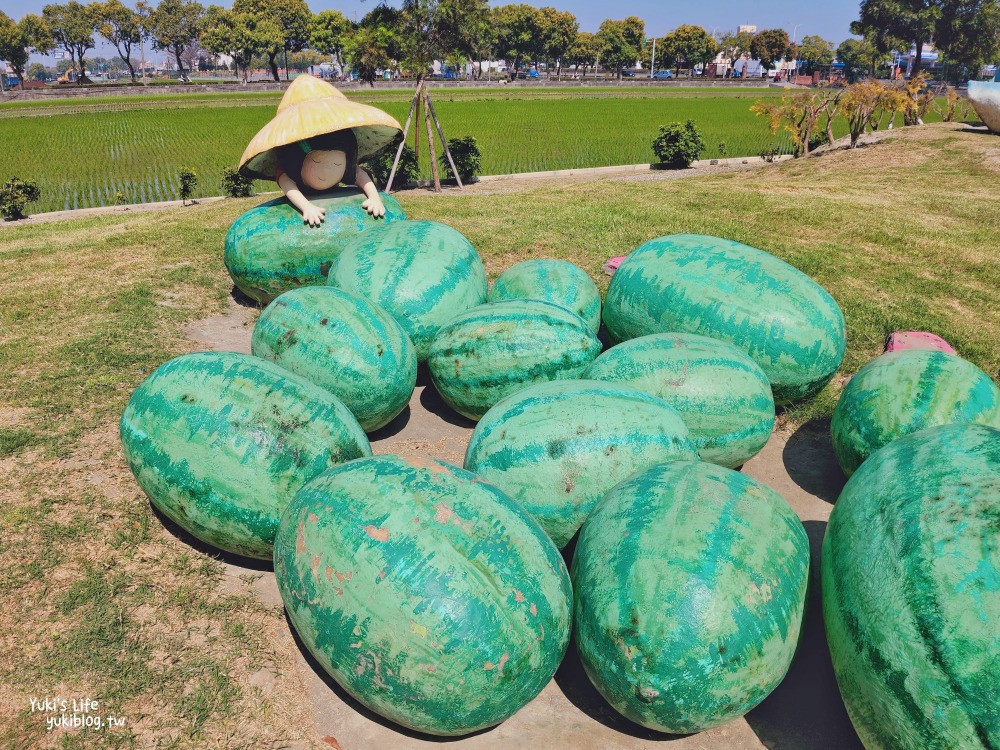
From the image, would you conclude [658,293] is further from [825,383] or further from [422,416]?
[422,416]

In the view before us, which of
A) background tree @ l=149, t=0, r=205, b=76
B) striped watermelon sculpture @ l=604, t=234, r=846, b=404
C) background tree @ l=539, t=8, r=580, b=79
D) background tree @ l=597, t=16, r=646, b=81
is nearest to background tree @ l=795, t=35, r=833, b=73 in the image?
background tree @ l=597, t=16, r=646, b=81

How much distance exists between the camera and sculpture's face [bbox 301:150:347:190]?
754 cm

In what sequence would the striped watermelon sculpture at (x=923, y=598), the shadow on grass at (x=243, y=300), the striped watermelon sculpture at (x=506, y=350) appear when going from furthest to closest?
the shadow on grass at (x=243, y=300) < the striped watermelon sculpture at (x=506, y=350) < the striped watermelon sculpture at (x=923, y=598)

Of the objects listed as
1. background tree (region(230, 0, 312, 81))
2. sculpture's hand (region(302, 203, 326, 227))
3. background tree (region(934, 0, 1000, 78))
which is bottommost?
sculpture's hand (region(302, 203, 326, 227))

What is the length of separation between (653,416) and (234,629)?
2659 mm

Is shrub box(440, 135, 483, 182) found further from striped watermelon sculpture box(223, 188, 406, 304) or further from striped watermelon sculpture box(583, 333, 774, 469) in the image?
striped watermelon sculpture box(583, 333, 774, 469)

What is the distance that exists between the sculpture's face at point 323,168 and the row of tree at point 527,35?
36.7 metres

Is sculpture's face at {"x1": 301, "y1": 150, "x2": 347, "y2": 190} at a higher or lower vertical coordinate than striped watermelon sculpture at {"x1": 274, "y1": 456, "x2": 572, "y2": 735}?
higher

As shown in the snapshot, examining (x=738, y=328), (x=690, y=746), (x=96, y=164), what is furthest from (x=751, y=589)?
(x=96, y=164)

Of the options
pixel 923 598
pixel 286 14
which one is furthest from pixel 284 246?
pixel 286 14

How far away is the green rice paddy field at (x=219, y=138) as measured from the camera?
21.8 m

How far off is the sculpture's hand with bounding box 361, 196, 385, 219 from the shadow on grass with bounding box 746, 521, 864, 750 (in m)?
5.69

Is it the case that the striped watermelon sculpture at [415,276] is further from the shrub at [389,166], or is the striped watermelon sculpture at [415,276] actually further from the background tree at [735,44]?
the background tree at [735,44]

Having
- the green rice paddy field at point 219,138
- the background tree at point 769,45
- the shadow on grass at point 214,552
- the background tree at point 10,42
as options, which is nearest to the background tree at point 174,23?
the background tree at point 10,42
